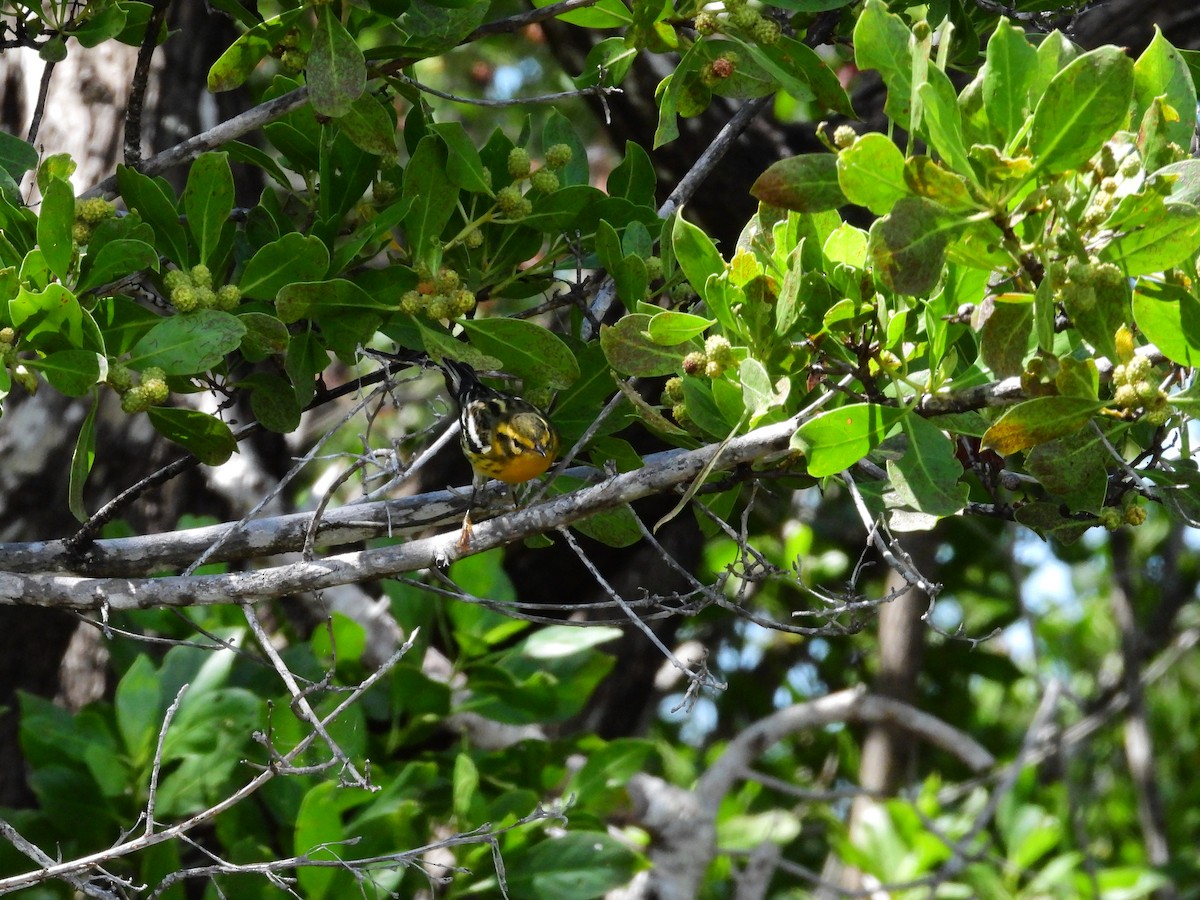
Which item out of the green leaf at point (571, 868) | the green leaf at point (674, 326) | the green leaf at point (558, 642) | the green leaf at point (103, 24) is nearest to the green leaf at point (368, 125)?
the green leaf at point (103, 24)

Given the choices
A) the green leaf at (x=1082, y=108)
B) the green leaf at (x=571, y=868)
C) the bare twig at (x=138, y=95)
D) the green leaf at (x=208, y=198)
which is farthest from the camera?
the green leaf at (x=571, y=868)

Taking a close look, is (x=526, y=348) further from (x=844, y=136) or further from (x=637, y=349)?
(x=844, y=136)

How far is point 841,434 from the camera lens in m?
1.67

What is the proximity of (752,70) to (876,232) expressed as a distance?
0.92 meters

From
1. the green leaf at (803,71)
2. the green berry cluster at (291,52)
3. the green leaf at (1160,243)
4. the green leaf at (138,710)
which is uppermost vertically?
the green berry cluster at (291,52)

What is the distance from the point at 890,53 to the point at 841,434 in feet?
1.80

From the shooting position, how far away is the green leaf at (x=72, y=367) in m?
1.87

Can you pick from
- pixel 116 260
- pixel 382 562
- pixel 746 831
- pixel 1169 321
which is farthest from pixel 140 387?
pixel 746 831

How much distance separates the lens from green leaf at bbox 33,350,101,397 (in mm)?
1870

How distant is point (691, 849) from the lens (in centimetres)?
412

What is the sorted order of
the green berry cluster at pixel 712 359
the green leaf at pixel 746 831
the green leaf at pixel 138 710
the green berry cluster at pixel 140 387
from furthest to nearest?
the green leaf at pixel 746 831, the green leaf at pixel 138 710, the green berry cluster at pixel 140 387, the green berry cluster at pixel 712 359

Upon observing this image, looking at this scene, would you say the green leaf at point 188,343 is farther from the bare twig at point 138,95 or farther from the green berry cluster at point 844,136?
the green berry cluster at point 844,136

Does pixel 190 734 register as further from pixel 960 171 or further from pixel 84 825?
pixel 960 171

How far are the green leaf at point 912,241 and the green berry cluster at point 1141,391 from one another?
31cm
